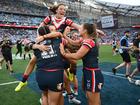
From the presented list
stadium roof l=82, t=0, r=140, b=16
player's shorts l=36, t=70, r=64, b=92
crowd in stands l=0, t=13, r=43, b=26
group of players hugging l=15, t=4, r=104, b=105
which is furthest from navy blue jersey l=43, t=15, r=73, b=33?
stadium roof l=82, t=0, r=140, b=16

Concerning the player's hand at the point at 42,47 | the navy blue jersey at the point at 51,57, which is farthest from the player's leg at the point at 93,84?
the player's hand at the point at 42,47

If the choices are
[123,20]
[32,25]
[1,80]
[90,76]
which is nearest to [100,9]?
[123,20]

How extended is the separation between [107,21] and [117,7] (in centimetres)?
2114

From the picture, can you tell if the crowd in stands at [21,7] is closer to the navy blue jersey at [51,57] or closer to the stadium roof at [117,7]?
the stadium roof at [117,7]

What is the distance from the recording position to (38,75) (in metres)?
4.96

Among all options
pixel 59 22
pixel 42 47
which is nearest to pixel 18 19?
pixel 59 22

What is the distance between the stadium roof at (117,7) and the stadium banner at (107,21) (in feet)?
57.0

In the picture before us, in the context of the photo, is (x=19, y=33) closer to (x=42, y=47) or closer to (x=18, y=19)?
(x=18, y=19)

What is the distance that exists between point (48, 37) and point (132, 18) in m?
67.4

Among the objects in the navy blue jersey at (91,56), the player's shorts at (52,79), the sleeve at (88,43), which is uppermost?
the sleeve at (88,43)

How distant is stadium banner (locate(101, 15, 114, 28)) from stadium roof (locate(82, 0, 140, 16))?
17.4 m

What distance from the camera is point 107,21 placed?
55812 mm

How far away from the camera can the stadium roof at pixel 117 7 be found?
73.3m

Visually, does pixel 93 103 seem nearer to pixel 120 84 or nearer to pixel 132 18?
pixel 120 84
